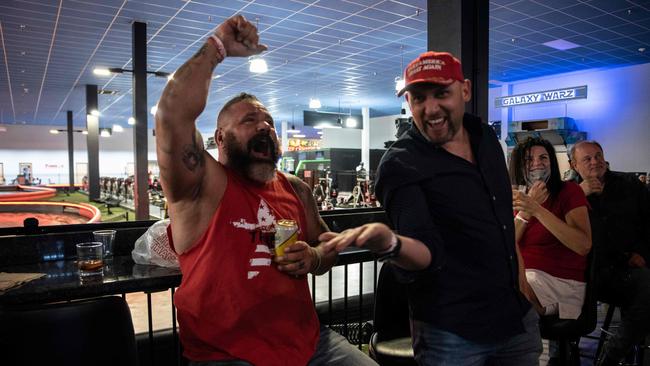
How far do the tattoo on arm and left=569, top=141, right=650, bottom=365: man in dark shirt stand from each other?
8.83ft

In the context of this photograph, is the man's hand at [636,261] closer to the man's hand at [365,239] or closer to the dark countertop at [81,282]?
the man's hand at [365,239]

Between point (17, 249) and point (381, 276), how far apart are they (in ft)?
5.37

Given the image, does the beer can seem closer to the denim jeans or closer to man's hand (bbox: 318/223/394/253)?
man's hand (bbox: 318/223/394/253)

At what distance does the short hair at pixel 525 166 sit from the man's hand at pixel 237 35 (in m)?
1.69

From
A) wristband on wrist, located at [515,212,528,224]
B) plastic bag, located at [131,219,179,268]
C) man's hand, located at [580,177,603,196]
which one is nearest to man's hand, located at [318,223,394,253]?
plastic bag, located at [131,219,179,268]

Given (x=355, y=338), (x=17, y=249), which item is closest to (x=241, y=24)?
(x=17, y=249)

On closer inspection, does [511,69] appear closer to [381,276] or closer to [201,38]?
[201,38]

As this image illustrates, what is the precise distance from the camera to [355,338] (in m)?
3.59

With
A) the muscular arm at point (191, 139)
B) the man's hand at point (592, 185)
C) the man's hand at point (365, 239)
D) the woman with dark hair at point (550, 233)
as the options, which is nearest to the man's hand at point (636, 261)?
the man's hand at point (592, 185)

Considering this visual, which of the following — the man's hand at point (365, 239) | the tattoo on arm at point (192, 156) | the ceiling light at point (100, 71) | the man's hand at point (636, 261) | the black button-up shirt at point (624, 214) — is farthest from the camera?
the ceiling light at point (100, 71)

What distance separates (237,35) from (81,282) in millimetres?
1077

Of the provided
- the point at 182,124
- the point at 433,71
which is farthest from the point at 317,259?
the point at 433,71

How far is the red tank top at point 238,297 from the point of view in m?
1.58

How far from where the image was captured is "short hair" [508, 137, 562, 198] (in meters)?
2.42
